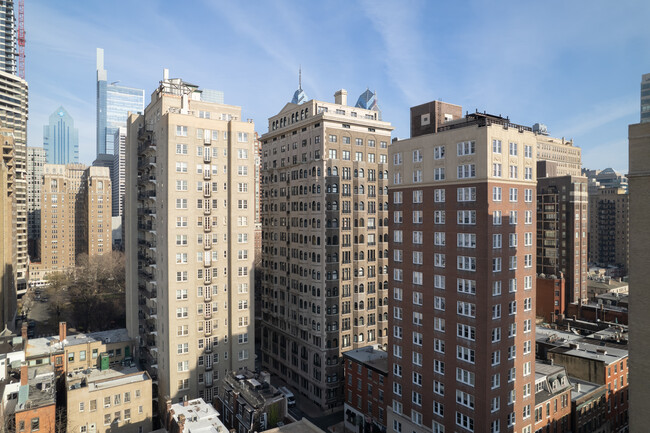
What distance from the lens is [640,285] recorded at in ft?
105

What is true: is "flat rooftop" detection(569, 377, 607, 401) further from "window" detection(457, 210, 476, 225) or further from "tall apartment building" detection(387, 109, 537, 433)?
"window" detection(457, 210, 476, 225)

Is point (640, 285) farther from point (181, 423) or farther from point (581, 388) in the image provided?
point (181, 423)

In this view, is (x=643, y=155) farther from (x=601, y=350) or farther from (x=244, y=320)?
(x=244, y=320)

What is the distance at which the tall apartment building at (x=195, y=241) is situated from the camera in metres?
72.6

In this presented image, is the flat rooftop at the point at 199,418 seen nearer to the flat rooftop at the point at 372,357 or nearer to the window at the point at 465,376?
the flat rooftop at the point at 372,357

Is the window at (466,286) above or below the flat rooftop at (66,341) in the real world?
above

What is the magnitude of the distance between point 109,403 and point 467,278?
192 ft

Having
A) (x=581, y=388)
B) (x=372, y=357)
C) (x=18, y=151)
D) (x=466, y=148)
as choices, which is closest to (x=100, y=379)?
(x=372, y=357)

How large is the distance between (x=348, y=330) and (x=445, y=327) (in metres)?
35.9

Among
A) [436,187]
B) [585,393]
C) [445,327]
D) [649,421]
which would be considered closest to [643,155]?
[649,421]

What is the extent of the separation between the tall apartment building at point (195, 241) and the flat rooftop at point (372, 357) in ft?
67.2

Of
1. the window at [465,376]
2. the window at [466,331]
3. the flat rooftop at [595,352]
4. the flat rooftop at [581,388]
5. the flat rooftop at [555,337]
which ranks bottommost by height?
the flat rooftop at [581,388]

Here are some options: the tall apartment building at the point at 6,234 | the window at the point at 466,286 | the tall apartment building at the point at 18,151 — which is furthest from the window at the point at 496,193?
the tall apartment building at the point at 18,151

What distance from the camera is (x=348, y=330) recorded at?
288 feet
